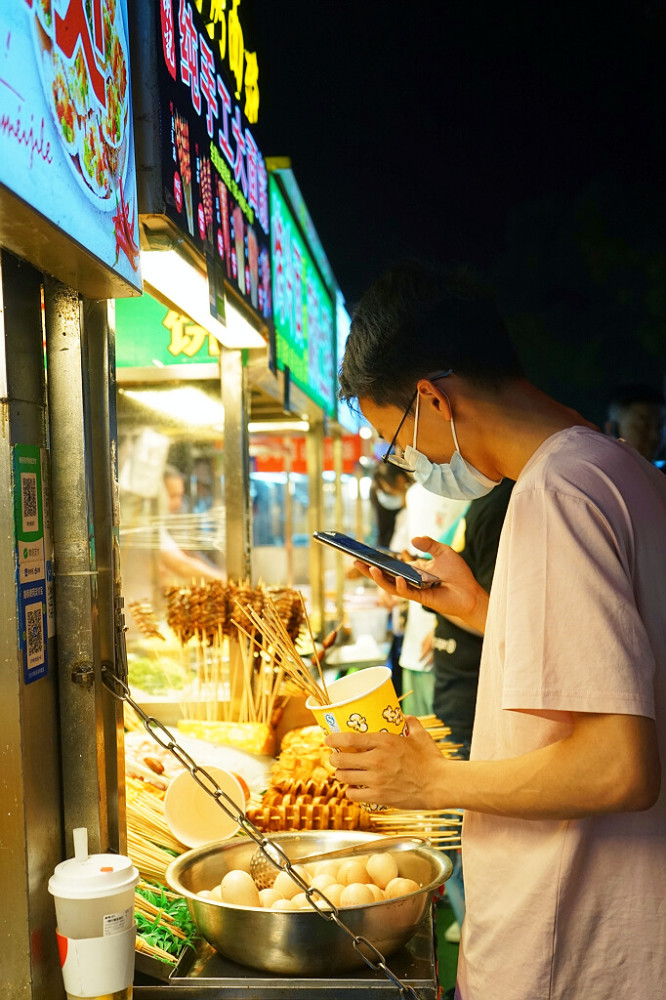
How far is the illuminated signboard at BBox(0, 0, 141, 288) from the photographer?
1.27 metres

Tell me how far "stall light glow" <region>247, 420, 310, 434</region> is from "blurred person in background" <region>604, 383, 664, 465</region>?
118 inches

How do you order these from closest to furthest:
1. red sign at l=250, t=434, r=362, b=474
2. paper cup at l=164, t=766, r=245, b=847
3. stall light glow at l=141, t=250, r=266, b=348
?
stall light glow at l=141, t=250, r=266, b=348, paper cup at l=164, t=766, r=245, b=847, red sign at l=250, t=434, r=362, b=474

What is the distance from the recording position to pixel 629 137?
57.5ft

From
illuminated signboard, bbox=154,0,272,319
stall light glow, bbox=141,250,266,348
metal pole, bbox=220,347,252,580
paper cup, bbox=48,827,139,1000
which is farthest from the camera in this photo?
metal pole, bbox=220,347,252,580

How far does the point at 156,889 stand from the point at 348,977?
0.74 meters

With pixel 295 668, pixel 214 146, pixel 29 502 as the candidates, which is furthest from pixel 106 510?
pixel 214 146

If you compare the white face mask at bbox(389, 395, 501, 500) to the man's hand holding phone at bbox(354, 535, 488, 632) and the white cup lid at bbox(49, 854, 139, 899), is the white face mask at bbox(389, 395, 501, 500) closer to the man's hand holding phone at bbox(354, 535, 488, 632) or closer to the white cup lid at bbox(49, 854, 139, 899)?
the man's hand holding phone at bbox(354, 535, 488, 632)

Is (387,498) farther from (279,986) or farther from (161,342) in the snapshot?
(279,986)

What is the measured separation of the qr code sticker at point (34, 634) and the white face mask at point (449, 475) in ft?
2.90

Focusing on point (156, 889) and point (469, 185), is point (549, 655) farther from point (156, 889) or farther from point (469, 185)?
point (469, 185)

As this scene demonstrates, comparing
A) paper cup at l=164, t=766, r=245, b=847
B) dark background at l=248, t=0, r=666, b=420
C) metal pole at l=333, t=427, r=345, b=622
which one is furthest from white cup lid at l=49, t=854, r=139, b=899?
dark background at l=248, t=0, r=666, b=420

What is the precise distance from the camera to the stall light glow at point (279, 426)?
754cm

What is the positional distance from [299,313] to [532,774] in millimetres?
5217

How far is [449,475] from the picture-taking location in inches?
72.2
